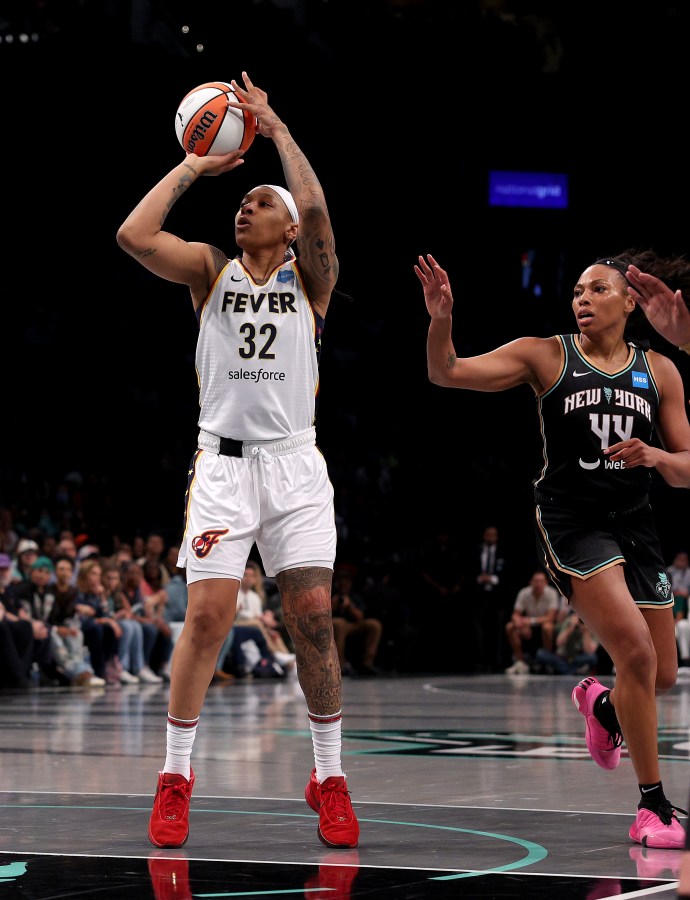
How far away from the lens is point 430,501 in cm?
2325

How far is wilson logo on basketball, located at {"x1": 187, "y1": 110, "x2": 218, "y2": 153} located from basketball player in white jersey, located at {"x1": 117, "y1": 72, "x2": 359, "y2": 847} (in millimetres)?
202

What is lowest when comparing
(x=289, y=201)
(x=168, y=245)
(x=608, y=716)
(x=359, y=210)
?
(x=608, y=716)

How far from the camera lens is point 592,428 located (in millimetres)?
5289

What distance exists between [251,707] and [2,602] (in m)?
3.46

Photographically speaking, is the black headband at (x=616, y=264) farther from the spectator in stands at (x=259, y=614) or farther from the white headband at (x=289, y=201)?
the spectator in stands at (x=259, y=614)

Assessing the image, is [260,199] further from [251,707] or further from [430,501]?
[430,501]

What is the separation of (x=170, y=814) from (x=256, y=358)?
5.38 ft

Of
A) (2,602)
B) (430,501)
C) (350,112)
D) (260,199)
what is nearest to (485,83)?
(350,112)

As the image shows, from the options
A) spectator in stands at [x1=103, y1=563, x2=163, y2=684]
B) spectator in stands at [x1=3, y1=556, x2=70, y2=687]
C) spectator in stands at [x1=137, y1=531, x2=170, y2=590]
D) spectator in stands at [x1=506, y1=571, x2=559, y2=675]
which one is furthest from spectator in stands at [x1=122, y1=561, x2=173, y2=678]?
spectator in stands at [x1=506, y1=571, x2=559, y2=675]

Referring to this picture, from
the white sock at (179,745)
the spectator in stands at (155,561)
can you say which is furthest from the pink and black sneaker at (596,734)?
the spectator in stands at (155,561)

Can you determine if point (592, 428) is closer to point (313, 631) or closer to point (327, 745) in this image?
point (313, 631)

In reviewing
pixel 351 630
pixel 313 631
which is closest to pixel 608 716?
pixel 313 631

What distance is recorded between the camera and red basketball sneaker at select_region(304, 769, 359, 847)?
474 centimetres

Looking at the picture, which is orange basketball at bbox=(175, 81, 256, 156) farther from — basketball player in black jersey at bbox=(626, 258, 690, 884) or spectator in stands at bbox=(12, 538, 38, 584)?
spectator in stands at bbox=(12, 538, 38, 584)
